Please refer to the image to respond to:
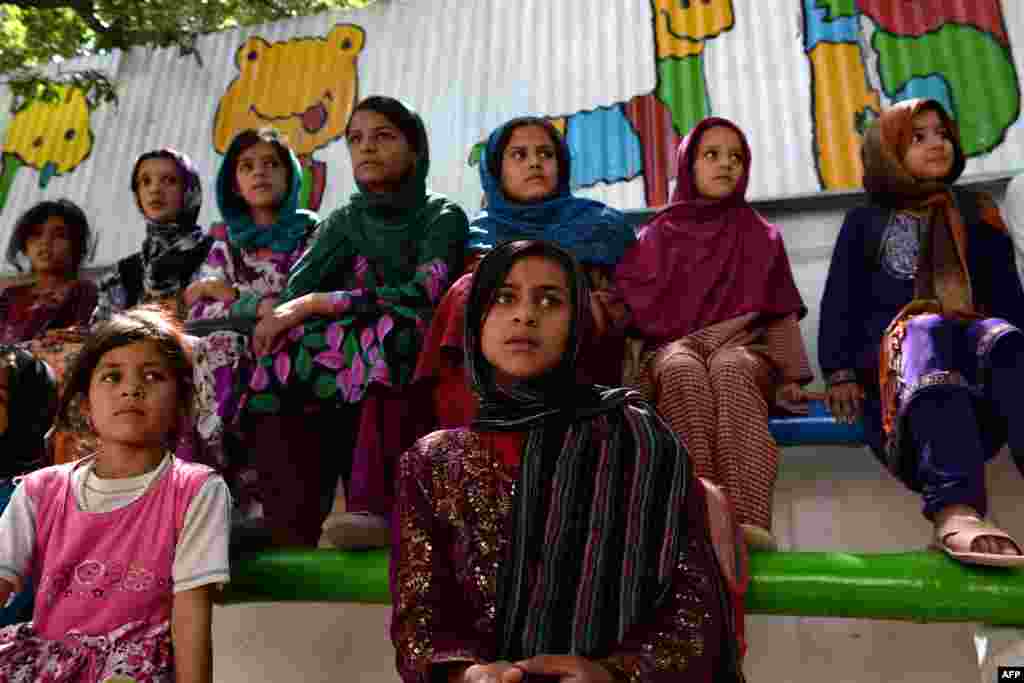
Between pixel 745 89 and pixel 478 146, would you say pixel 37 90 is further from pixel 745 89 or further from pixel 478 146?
pixel 745 89

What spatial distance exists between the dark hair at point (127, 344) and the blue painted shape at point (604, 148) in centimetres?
229

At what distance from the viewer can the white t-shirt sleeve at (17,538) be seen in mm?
1832

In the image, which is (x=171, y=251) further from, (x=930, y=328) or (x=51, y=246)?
(x=930, y=328)

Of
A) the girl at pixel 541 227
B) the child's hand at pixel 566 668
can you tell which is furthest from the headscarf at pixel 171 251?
the child's hand at pixel 566 668

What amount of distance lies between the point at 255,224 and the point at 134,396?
123 cm

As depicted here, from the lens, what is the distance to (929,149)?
2502mm

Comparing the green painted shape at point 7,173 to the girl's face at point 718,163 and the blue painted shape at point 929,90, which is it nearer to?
the girl's face at point 718,163

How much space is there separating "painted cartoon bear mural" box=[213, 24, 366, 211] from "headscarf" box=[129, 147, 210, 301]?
1.20 meters

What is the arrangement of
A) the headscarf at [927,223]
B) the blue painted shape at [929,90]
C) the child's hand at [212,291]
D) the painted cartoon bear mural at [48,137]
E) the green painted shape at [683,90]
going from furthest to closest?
the painted cartoon bear mural at [48,137] < the green painted shape at [683,90] < the blue painted shape at [929,90] < the child's hand at [212,291] < the headscarf at [927,223]

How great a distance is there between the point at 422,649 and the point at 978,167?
2.94m

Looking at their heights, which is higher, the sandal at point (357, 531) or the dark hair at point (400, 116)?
the dark hair at point (400, 116)

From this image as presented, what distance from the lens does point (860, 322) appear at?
8.16ft

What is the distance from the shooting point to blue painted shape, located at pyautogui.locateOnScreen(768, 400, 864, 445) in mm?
2484

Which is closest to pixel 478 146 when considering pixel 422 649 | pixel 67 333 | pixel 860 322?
pixel 67 333
